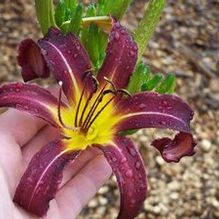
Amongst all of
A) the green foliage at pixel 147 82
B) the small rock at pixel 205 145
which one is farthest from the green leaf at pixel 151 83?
the small rock at pixel 205 145

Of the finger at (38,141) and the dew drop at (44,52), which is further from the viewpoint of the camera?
the finger at (38,141)

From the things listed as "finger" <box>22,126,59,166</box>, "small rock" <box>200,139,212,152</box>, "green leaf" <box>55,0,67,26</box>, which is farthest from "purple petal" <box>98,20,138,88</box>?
"small rock" <box>200,139,212,152</box>

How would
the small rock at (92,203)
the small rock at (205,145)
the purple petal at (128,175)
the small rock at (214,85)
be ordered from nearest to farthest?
the purple petal at (128,175) → the small rock at (92,203) → the small rock at (205,145) → the small rock at (214,85)

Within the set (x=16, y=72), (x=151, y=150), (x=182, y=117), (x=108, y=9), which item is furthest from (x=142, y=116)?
(x=16, y=72)

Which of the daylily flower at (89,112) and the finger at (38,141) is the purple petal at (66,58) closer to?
the daylily flower at (89,112)

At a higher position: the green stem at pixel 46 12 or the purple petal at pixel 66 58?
the green stem at pixel 46 12

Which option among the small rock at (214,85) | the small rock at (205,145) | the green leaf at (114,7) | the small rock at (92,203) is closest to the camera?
the green leaf at (114,7)
